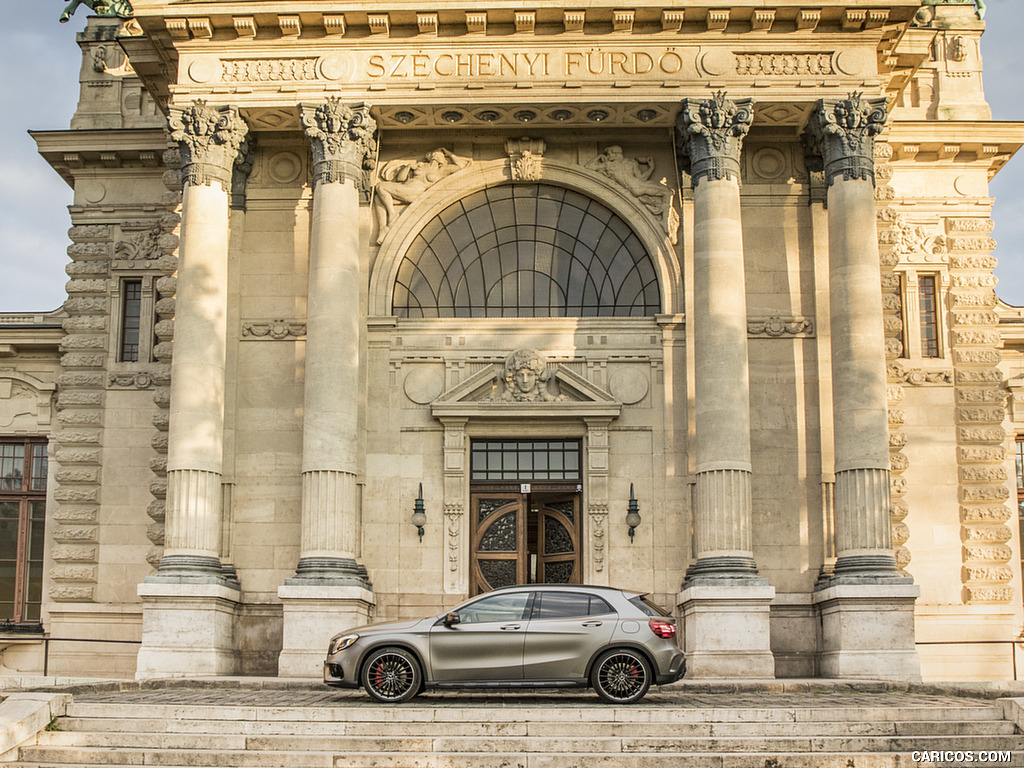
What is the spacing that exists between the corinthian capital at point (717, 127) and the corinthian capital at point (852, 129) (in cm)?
164

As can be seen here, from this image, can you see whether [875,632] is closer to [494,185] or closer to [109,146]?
[494,185]

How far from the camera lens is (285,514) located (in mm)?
28344

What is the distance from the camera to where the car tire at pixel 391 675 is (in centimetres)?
1888

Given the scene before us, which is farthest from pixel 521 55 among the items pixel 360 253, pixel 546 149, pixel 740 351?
pixel 740 351

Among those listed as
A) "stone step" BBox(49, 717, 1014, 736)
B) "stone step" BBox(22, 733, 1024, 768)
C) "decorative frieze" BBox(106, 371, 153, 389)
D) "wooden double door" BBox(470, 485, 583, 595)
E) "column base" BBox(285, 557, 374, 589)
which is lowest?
"stone step" BBox(22, 733, 1024, 768)

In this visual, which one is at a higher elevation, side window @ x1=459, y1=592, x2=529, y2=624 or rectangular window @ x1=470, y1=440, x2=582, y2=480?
rectangular window @ x1=470, y1=440, x2=582, y2=480

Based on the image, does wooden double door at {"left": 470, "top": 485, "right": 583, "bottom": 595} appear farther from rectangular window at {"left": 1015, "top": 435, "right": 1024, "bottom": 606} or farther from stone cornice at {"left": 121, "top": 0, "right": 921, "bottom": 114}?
rectangular window at {"left": 1015, "top": 435, "right": 1024, "bottom": 606}

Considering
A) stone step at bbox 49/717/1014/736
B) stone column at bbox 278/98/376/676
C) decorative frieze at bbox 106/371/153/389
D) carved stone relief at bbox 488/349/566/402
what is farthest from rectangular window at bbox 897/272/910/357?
decorative frieze at bbox 106/371/153/389

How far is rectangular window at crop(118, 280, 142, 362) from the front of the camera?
32.8 m

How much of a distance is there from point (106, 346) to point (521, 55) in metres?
12.8

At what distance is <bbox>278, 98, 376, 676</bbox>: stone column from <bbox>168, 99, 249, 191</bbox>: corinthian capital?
68.2 inches

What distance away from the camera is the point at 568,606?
63.8 ft

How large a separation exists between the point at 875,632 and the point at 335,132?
15.0 metres

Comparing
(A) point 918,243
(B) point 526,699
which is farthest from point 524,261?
(B) point 526,699
